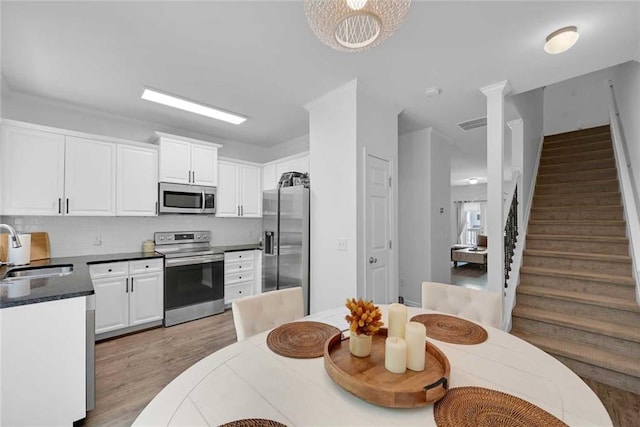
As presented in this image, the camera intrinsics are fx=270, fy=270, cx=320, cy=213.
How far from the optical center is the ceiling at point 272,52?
178 centimetres

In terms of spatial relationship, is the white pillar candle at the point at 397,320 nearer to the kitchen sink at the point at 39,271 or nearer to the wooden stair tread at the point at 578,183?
the kitchen sink at the point at 39,271

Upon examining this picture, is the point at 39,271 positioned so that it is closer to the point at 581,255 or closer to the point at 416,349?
the point at 416,349

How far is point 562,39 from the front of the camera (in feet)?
6.46

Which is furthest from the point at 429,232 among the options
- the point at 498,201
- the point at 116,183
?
the point at 116,183

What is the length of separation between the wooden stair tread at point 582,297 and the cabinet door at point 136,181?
4563 millimetres

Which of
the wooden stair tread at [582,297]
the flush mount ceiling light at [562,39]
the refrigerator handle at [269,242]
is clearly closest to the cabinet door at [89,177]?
the refrigerator handle at [269,242]

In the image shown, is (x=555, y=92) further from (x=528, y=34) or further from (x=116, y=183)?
(x=116, y=183)

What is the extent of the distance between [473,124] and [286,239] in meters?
3.12

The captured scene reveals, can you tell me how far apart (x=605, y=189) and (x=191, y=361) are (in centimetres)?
557

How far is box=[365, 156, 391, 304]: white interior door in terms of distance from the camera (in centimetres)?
279

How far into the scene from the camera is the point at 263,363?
1062 millimetres

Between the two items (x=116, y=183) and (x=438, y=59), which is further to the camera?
(x=116, y=183)

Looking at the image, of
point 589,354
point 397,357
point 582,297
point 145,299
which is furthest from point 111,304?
point 582,297

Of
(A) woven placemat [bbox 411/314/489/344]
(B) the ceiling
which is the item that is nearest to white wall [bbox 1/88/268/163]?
(B) the ceiling
